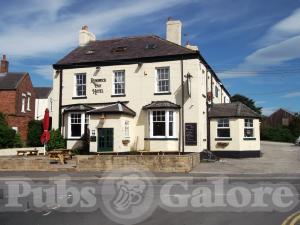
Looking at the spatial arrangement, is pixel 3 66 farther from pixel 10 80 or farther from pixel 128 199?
pixel 128 199

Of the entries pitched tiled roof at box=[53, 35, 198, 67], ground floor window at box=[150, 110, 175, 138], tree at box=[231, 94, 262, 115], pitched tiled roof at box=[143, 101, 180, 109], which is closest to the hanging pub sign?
pitched tiled roof at box=[53, 35, 198, 67]

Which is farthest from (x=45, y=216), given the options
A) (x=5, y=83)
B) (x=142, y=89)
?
(x=5, y=83)

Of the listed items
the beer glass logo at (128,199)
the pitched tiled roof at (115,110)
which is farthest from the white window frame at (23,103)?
the beer glass logo at (128,199)

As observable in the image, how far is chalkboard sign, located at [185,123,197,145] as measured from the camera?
2794 centimetres

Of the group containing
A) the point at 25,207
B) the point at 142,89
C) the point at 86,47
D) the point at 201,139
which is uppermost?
the point at 86,47

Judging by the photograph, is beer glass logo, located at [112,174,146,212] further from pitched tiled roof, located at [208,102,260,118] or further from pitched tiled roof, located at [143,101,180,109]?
pitched tiled roof, located at [208,102,260,118]

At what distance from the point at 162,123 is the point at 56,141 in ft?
28.6

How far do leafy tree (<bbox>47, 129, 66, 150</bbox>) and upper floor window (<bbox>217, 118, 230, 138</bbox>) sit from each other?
12.3 metres

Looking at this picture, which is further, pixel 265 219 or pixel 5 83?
pixel 5 83

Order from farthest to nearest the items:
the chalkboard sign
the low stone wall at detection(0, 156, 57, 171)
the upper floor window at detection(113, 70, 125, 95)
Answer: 1. the upper floor window at detection(113, 70, 125, 95)
2. the chalkboard sign
3. the low stone wall at detection(0, 156, 57, 171)

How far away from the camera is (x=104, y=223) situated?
8914mm

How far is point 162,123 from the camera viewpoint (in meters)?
28.3

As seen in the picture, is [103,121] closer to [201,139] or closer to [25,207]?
[201,139]

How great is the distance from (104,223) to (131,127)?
20155 millimetres
